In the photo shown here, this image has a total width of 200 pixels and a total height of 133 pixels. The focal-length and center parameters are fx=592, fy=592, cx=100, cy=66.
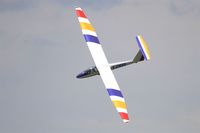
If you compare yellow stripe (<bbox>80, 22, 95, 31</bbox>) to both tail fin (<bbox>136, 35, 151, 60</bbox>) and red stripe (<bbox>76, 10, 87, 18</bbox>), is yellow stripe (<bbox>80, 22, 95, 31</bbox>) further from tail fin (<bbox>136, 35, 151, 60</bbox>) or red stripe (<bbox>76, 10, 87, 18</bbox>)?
tail fin (<bbox>136, 35, 151, 60</bbox>)

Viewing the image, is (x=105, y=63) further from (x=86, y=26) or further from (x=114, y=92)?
(x=86, y=26)

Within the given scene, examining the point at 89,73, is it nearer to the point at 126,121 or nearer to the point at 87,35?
the point at 87,35

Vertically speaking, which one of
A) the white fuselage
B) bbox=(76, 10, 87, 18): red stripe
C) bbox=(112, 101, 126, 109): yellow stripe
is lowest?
bbox=(112, 101, 126, 109): yellow stripe

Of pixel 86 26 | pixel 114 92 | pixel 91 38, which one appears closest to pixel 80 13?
pixel 86 26

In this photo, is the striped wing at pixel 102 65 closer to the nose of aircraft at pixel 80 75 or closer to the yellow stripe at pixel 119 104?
the yellow stripe at pixel 119 104

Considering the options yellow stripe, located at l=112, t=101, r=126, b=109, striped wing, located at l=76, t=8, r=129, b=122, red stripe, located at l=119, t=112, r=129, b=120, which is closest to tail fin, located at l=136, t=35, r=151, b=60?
striped wing, located at l=76, t=8, r=129, b=122

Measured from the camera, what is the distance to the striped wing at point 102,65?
258 feet

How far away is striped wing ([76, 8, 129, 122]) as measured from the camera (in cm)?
7875

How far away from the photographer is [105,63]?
87.2 meters

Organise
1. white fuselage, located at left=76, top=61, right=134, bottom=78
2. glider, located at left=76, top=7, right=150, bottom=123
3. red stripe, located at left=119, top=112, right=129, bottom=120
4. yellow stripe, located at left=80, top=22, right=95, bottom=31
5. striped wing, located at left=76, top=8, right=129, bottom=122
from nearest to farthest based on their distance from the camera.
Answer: red stripe, located at left=119, top=112, right=129, bottom=120, striped wing, located at left=76, top=8, right=129, bottom=122, glider, located at left=76, top=7, right=150, bottom=123, white fuselage, located at left=76, top=61, right=134, bottom=78, yellow stripe, located at left=80, top=22, right=95, bottom=31

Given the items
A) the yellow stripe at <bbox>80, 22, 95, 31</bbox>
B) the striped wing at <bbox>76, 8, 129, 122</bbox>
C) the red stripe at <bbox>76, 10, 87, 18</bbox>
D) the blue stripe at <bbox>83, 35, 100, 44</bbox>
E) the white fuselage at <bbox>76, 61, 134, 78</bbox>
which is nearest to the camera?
the striped wing at <bbox>76, 8, 129, 122</bbox>

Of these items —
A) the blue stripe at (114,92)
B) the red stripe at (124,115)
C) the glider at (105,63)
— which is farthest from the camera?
the blue stripe at (114,92)

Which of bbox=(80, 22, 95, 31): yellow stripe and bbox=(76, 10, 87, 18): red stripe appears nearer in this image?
bbox=(80, 22, 95, 31): yellow stripe

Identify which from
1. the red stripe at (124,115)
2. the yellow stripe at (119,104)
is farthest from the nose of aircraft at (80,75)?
the red stripe at (124,115)
